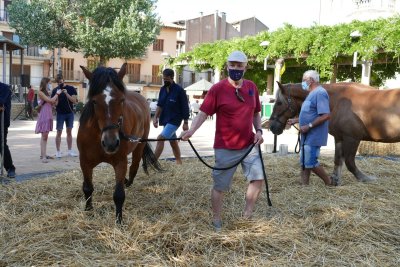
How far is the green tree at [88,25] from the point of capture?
27.3 m

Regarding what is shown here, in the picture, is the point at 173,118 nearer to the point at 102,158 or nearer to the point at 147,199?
the point at 147,199

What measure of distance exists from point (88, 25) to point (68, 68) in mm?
15996

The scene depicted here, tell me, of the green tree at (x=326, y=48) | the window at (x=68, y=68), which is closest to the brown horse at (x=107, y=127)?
the green tree at (x=326, y=48)

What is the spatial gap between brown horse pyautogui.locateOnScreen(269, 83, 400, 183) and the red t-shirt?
227cm

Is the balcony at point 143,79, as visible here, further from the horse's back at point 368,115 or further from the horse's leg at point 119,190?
the horse's leg at point 119,190

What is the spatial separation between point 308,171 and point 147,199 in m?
2.26

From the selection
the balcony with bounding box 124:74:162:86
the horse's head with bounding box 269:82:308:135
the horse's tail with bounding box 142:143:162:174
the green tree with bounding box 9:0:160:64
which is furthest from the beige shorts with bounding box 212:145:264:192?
the balcony with bounding box 124:74:162:86

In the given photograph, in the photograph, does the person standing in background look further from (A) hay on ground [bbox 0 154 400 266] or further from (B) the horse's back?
(B) the horse's back

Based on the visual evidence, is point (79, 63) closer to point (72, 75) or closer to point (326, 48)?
point (72, 75)

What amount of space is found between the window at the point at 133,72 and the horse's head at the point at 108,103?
4099cm

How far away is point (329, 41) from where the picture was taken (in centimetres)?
1457

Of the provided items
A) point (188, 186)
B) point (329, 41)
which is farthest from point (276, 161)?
point (329, 41)

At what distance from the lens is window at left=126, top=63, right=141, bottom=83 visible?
4412 cm

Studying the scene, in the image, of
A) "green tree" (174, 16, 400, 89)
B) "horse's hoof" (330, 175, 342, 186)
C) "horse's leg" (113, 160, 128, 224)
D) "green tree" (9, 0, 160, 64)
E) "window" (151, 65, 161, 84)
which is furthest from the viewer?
"window" (151, 65, 161, 84)
